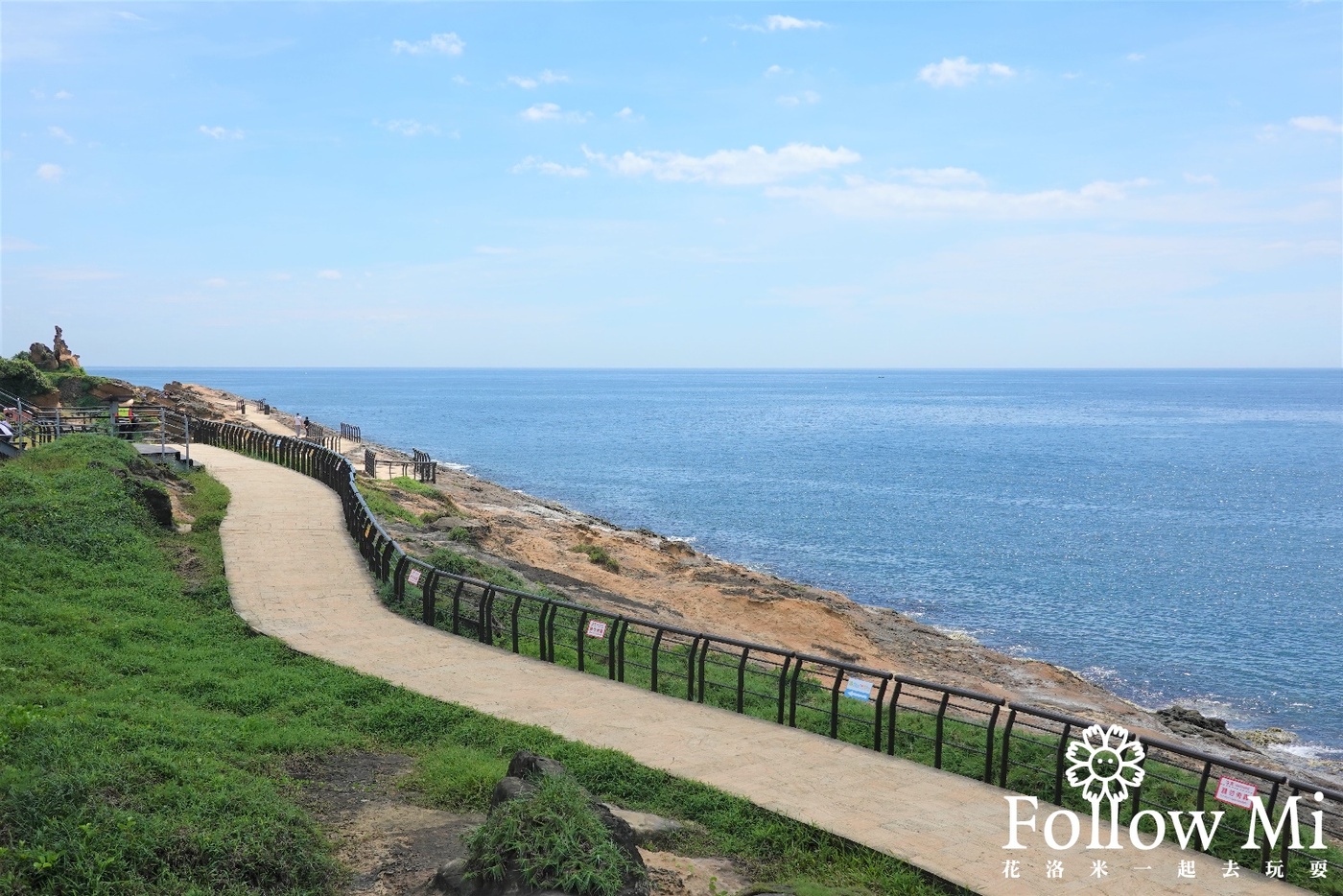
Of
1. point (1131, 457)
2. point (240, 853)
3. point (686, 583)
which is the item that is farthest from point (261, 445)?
point (1131, 457)

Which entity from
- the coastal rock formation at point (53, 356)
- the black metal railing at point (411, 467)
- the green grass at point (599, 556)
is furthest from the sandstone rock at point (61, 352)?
the green grass at point (599, 556)

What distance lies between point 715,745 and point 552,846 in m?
4.98

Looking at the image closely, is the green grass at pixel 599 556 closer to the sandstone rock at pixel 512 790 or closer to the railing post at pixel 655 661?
the railing post at pixel 655 661

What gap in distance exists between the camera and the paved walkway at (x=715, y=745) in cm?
894

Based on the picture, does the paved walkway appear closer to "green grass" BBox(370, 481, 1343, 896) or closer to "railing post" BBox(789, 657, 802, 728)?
"railing post" BBox(789, 657, 802, 728)

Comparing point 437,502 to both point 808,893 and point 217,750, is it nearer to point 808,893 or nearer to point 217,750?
point 217,750

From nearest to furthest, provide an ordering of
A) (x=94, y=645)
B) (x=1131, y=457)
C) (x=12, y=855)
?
(x=12, y=855) < (x=94, y=645) < (x=1131, y=457)

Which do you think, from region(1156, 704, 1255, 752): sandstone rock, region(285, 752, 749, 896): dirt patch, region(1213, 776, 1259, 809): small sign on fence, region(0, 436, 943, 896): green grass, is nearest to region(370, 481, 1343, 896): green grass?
region(1213, 776, 1259, 809): small sign on fence

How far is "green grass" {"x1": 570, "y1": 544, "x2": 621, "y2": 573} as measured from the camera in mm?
36031

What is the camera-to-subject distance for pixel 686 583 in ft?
114

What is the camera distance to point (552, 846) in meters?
7.16

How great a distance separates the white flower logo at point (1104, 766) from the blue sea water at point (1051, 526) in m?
15.3

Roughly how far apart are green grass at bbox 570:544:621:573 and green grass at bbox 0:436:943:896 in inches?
729

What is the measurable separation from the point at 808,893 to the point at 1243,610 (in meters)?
34.9
